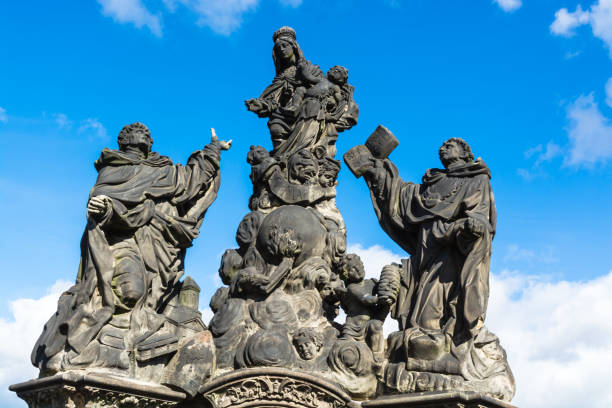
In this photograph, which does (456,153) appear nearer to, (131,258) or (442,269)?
(442,269)

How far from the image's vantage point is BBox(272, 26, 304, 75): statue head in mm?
14188

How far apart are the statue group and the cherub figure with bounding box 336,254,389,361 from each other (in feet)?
0.06

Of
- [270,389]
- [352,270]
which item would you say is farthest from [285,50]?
[270,389]

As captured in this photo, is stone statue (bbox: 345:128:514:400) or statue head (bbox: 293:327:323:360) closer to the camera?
stone statue (bbox: 345:128:514:400)

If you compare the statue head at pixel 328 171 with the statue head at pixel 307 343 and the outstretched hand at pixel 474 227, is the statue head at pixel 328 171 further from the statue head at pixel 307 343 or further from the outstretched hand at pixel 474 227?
the statue head at pixel 307 343

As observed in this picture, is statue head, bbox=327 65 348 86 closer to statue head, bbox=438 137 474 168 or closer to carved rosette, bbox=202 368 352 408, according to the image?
statue head, bbox=438 137 474 168

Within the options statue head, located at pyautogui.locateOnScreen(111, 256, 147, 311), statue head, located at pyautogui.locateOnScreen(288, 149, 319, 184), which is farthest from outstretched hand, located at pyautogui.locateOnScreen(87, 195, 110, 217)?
statue head, located at pyautogui.locateOnScreen(288, 149, 319, 184)

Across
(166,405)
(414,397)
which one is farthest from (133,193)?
(414,397)

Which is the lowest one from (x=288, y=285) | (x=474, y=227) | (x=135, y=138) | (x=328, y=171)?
(x=288, y=285)

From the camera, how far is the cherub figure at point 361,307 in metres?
11.4

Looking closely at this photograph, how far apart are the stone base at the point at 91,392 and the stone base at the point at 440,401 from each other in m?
2.53

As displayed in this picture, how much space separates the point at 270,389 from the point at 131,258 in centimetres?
254

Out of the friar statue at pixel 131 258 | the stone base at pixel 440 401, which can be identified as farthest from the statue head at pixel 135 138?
the stone base at pixel 440 401

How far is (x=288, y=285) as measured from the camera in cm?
1195
